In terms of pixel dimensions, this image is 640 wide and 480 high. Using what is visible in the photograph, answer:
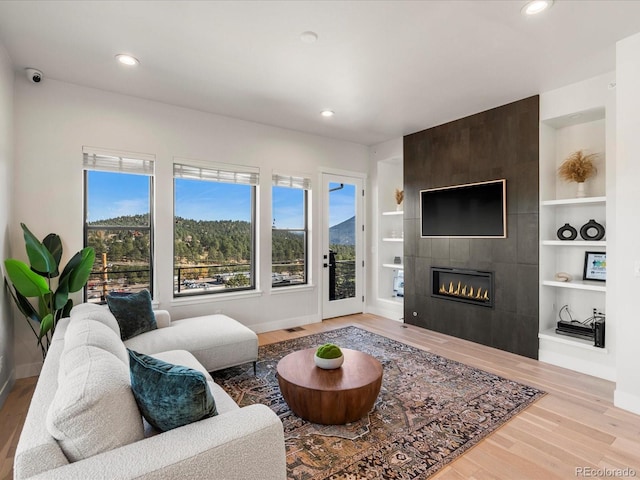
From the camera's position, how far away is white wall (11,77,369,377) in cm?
329

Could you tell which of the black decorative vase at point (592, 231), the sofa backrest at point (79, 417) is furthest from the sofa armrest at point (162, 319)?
the black decorative vase at point (592, 231)

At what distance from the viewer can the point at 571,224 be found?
12.4ft

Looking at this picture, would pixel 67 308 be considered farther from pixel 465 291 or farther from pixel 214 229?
pixel 465 291

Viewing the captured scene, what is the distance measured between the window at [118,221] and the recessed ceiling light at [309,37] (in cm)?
229

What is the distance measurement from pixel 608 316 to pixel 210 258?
4.33m

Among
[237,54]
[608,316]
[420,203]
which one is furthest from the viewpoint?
[420,203]

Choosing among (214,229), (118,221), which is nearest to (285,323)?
(214,229)

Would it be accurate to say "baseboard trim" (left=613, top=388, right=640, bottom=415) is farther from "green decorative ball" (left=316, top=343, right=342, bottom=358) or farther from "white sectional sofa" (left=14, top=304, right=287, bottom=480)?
"white sectional sofa" (left=14, top=304, right=287, bottom=480)

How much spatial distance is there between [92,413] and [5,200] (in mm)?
2737

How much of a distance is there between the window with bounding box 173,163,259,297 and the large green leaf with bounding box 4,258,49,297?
4.51 feet

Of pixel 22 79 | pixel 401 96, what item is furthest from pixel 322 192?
pixel 22 79

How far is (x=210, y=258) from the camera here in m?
4.41

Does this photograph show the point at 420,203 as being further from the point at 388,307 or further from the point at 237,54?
the point at 237,54

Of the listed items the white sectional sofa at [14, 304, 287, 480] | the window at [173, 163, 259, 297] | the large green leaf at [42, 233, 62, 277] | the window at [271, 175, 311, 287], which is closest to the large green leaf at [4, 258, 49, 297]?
the large green leaf at [42, 233, 62, 277]
